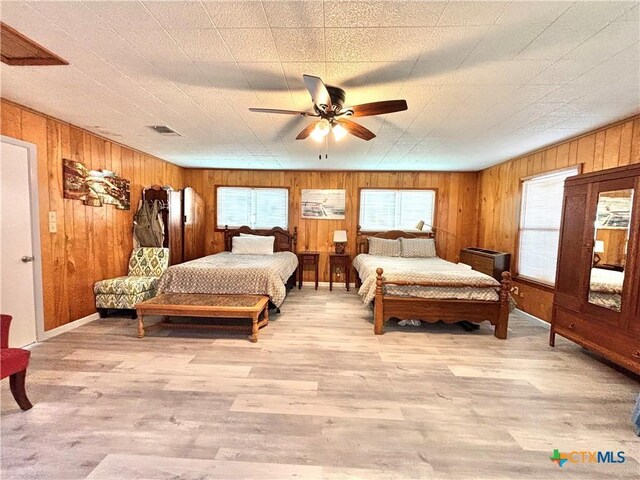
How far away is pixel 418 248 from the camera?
5.34 m

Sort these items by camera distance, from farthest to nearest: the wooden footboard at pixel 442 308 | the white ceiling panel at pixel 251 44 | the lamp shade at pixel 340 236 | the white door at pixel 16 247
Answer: the lamp shade at pixel 340 236 → the wooden footboard at pixel 442 308 → the white door at pixel 16 247 → the white ceiling panel at pixel 251 44

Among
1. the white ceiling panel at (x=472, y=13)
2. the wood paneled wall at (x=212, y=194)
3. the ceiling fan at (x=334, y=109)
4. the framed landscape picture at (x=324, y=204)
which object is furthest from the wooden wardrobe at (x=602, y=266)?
the framed landscape picture at (x=324, y=204)

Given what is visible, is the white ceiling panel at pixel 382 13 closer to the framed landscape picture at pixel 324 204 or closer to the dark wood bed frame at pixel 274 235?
the framed landscape picture at pixel 324 204

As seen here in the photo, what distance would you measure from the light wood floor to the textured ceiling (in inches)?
97.1

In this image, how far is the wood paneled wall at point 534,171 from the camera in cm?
288

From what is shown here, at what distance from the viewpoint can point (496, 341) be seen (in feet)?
10.6

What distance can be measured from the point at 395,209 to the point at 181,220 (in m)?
4.20

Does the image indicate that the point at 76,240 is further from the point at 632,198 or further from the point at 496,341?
the point at 632,198

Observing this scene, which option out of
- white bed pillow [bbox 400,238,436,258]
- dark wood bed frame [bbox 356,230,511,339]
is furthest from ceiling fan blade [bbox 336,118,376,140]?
white bed pillow [bbox 400,238,436,258]

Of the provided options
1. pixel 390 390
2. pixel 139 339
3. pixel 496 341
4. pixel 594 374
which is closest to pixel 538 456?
pixel 390 390

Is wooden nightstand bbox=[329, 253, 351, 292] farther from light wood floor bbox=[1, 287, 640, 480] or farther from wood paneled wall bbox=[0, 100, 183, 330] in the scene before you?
wood paneled wall bbox=[0, 100, 183, 330]

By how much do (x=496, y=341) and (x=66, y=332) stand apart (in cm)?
504

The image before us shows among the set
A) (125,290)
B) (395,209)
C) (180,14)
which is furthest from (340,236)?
(180,14)

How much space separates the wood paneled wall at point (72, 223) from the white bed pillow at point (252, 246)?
1.69 m
